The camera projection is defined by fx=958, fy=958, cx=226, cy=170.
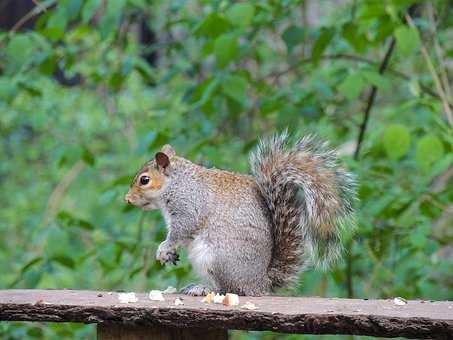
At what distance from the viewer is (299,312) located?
2.00 meters

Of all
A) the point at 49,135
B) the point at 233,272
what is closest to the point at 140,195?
the point at 233,272

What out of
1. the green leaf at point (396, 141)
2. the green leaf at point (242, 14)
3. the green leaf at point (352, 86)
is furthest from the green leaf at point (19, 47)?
the green leaf at point (396, 141)

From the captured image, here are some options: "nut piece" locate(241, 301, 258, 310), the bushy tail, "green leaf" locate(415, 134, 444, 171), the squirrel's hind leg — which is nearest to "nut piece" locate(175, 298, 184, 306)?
"nut piece" locate(241, 301, 258, 310)

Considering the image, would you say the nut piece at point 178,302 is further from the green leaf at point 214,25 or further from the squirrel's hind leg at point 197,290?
the green leaf at point 214,25

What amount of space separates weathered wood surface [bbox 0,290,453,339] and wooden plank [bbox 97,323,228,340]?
62 mm

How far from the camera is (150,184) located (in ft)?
9.45

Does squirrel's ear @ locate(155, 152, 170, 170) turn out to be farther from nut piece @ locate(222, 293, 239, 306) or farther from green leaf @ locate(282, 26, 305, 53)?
green leaf @ locate(282, 26, 305, 53)

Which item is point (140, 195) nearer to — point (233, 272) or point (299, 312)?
point (233, 272)

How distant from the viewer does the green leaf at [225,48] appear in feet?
11.3

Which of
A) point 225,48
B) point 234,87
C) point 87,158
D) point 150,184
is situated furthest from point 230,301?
point 87,158

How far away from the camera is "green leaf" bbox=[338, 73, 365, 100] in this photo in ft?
11.5

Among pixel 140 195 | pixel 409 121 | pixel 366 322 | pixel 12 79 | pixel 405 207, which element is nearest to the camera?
pixel 366 322

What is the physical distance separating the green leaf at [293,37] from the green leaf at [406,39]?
0.58 meters

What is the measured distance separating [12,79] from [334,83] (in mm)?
1328
